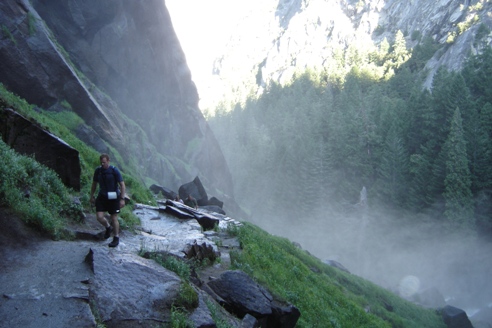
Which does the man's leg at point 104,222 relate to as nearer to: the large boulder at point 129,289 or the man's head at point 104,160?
the man's head at point 104,160

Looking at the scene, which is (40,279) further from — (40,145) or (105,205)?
(40,145)

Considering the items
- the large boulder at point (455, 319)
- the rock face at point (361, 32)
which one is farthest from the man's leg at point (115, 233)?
the rock face at point (361, 32)

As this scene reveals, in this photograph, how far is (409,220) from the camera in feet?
183

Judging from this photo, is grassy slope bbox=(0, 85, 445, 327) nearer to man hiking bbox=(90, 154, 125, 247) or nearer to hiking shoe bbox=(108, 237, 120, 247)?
man hiking bbox=(90, 154, 125, 247)

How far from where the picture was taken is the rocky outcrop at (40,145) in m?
11.2

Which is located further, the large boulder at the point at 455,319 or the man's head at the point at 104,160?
the large boulder at the point at 455,319

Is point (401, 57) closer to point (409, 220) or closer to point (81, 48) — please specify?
point (409, 220)

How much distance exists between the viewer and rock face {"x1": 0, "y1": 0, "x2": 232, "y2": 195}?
24422mm

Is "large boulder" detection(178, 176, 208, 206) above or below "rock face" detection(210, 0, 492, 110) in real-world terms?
below

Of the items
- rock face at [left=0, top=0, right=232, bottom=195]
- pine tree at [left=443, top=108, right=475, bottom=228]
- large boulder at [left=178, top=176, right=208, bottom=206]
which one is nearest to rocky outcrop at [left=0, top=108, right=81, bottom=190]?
rock face at [left=0, top=0, right=232, bottom=195]

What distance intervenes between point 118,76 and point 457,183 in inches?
1803

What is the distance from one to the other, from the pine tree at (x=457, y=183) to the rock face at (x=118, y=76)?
3662 cm

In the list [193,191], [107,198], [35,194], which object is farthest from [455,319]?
[35,194]

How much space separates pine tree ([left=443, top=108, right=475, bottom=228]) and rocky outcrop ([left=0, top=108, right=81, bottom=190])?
1836 inches
